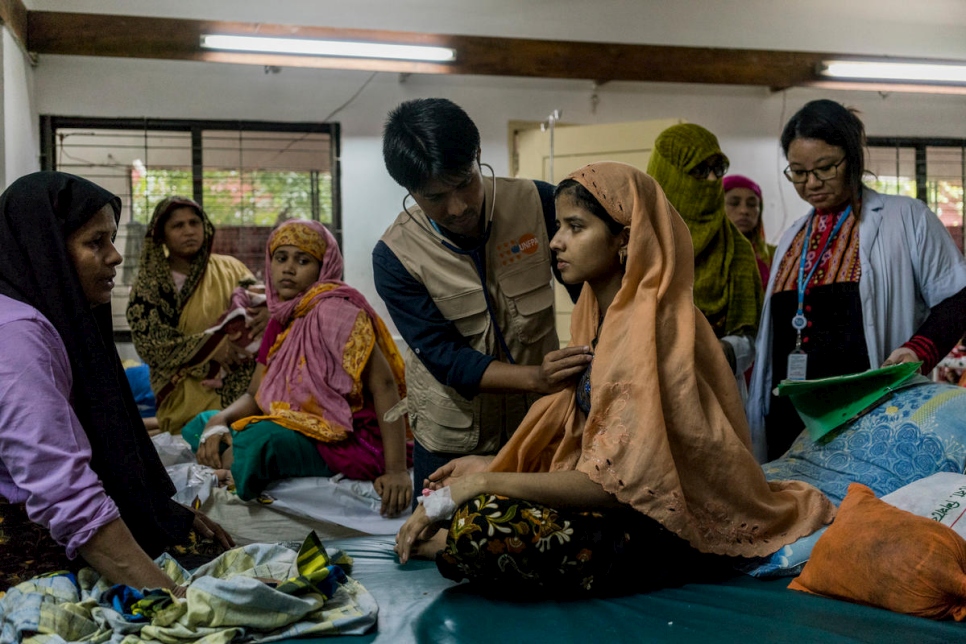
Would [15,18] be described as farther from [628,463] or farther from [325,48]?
[628,463]

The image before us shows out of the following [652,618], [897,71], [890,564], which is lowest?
[652,618]

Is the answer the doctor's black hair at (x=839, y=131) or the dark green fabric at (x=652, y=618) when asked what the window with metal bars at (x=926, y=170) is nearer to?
the doctor's black hair at (x=839, y=131)

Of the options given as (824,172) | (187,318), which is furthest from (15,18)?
(824,172)

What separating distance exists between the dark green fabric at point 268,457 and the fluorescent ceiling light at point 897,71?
5.15m

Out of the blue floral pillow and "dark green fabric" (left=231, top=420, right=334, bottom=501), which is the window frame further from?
the blue floral pillow

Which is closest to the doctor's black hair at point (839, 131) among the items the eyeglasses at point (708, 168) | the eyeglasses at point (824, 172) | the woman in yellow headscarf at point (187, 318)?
the eyeglasses at point (824, 172)

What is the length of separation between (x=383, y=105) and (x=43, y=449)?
5231 mm

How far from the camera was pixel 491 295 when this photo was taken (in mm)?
2436

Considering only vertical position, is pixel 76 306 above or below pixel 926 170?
below

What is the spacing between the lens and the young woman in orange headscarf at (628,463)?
1817 mm

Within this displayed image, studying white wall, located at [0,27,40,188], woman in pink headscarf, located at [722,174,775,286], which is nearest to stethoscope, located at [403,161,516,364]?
woman in pink headscarf, located at [722,174,775,286]

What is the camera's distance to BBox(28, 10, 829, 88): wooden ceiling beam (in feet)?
18.8

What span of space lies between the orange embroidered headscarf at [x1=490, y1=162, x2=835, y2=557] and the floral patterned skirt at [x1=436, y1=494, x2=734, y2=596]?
0.11m

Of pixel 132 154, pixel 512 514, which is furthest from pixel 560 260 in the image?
pixel 132 154
